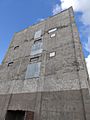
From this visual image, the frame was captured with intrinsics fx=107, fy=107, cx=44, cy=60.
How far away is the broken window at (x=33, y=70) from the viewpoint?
12625 millimetres

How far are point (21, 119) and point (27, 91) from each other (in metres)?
2.83

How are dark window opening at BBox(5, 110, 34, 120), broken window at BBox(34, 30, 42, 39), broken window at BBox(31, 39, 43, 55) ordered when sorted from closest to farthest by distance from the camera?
dark window opening at BBox(5, 110, 34, 120), broken window at BBox(31, 39, 43, 55), broken window at BBox(34, 30, 42, 39)

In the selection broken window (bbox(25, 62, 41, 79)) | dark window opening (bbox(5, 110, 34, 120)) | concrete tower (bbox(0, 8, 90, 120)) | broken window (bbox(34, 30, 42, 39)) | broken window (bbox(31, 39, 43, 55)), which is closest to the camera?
concrete tower (bbox(0, 8, 90, 120))

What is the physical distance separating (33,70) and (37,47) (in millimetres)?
3927

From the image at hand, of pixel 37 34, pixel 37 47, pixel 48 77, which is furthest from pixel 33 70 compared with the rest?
pixel 37 34

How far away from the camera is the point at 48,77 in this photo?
11.3 metres

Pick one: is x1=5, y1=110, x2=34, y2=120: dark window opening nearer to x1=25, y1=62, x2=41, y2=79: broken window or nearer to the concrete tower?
the concrete tower

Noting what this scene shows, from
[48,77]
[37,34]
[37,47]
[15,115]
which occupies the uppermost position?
[37,34]

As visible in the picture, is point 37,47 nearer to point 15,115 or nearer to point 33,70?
point 33,70

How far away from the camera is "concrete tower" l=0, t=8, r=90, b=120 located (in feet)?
29.0

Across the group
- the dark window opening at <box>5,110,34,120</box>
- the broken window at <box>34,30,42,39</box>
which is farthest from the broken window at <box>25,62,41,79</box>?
the broken window at <box>34,30,42,39</box>

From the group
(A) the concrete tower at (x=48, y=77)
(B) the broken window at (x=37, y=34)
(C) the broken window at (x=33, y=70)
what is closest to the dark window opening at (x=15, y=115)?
(A) the concrete tower at (x=48, y=77)

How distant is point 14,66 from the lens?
15.8m

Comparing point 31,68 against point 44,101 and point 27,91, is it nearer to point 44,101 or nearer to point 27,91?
point 27,91
